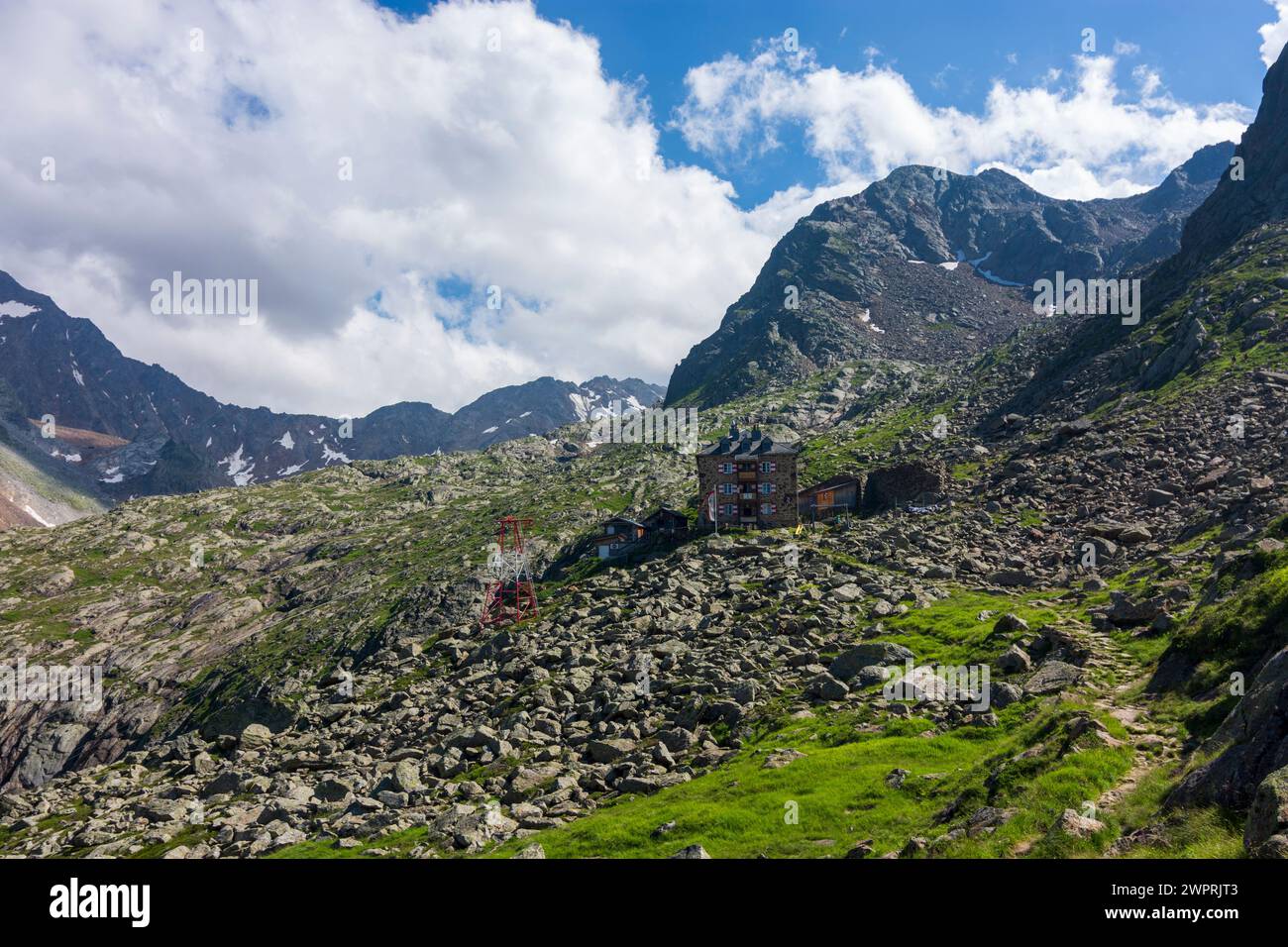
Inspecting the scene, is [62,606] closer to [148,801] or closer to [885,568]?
[148,801]

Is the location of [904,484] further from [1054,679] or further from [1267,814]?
[1267,814]

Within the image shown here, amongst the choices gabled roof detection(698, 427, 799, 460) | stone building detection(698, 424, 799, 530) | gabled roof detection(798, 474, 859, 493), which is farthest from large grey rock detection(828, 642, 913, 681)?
gabled roof detection(798, 474, 859, 493)

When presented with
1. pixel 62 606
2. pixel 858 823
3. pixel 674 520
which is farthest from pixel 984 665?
pixel 62 606

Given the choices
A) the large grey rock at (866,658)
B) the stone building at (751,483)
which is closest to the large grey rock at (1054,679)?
the large grey rock at (866,658)

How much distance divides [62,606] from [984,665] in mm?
197714

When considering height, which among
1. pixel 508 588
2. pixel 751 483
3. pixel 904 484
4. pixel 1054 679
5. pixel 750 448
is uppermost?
pixel 750 448

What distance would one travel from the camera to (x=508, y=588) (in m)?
102

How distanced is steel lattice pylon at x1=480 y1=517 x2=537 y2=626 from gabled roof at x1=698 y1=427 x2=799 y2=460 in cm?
3066

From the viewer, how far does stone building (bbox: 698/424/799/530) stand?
96000 millimetres

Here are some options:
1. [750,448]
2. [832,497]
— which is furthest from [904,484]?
[750,448]

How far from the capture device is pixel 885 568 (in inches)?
2672

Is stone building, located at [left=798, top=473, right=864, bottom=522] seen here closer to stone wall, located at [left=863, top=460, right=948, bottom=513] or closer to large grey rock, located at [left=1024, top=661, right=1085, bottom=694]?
stone wall, located at [left=863, top=460, right=948, bottom=513]

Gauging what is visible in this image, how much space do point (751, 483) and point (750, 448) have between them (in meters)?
5.35

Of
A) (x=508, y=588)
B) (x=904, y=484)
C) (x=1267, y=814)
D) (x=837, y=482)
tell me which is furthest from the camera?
(x=837, y=482)
